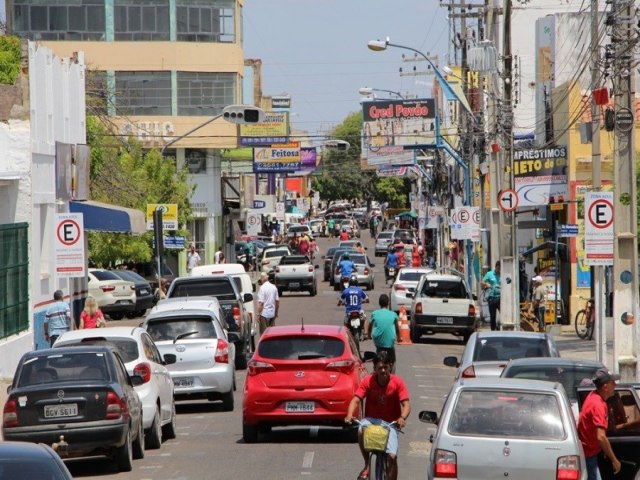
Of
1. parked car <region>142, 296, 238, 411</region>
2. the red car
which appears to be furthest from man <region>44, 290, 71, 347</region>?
the red car

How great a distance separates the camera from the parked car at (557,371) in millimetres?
16859

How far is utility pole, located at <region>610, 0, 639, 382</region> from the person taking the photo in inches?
911

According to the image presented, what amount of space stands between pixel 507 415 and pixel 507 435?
0.76 ft

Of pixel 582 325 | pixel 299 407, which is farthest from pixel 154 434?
pixel 582 325

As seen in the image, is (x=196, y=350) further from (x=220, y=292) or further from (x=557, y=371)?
(x=220, y=292)

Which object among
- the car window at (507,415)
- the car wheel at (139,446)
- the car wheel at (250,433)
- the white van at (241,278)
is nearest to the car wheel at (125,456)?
the car wheel at (139,446)

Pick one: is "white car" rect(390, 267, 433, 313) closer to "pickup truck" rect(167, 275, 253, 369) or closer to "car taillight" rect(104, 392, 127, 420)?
"pickup truck" rect(167, 275, 253, 369)

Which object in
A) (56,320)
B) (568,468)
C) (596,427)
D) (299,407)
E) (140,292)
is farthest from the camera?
(140,292)

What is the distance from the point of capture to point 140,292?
48531 mm

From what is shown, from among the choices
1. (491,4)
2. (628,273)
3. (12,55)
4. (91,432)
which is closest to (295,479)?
(91,432)

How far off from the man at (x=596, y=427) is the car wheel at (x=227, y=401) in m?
10.7

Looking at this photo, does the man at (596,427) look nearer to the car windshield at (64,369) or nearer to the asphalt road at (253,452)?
the asphalt road at (253,452)

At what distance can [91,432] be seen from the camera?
54.6 ft

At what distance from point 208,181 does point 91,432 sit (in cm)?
5942
